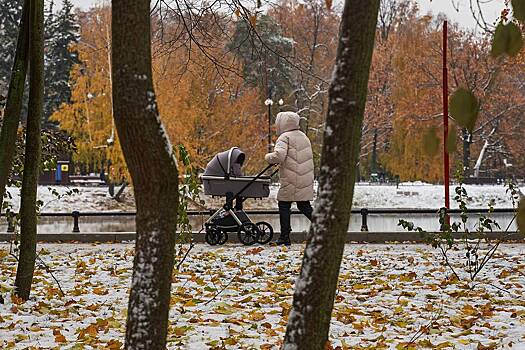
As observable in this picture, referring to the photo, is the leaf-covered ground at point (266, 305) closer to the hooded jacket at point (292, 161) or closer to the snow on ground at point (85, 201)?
the hooded jacket at point (292, 161)

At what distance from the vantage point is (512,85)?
3959 cm

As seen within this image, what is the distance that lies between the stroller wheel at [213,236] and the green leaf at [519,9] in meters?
10.6

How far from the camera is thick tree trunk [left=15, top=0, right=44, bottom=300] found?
6.16 m

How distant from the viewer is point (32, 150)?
6371 mm

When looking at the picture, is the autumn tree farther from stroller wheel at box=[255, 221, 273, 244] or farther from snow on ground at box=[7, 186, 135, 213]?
stroller wheel at box=[255, 221, 273, 244]

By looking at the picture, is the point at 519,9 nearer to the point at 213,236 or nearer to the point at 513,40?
the point at 513,40

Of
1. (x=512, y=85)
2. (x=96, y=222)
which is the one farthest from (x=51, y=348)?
(x=512, y=85)

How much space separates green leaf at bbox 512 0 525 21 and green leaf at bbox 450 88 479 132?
0.21 metres

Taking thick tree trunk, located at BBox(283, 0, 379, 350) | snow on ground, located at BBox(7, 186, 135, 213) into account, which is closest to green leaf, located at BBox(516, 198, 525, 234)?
thick tree trunk, located at BBox(283, 0, 379, 350)

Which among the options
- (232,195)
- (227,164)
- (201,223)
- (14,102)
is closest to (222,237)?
(232,195)

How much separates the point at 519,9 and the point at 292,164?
1009 cm

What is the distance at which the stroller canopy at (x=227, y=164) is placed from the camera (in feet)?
40.1

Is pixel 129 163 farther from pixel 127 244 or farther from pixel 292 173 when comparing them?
pixel 127 244

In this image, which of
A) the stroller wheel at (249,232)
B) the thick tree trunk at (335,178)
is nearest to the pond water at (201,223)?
the stroller wheel at (249,232)
